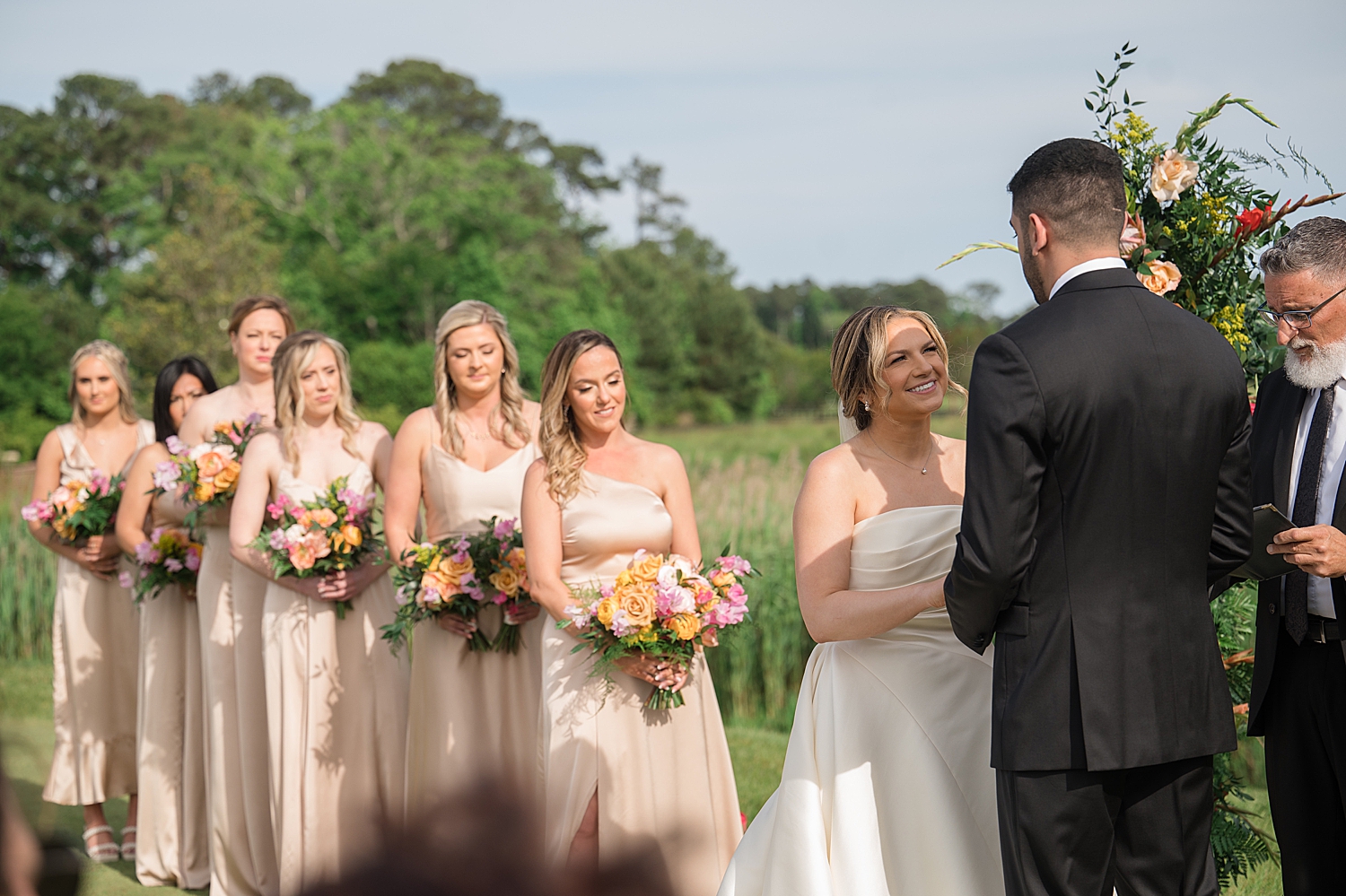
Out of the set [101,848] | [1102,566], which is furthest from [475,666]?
[1102,566]

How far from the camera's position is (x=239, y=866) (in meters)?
6.07

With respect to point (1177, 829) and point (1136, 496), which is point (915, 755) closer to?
point (1177, 829)

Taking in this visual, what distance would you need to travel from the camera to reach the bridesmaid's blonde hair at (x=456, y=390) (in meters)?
5.76

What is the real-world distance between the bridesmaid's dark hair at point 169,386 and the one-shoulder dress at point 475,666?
2.30 meters

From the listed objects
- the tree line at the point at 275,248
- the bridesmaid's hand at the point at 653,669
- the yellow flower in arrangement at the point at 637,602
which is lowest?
the bridesmaid's hand at the point at 653,669

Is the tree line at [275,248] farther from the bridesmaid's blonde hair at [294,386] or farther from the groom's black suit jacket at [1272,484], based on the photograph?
the groom's black suit jacket at [1272,484]

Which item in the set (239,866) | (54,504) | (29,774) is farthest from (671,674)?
(54,504)

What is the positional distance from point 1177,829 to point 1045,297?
57.9 inches

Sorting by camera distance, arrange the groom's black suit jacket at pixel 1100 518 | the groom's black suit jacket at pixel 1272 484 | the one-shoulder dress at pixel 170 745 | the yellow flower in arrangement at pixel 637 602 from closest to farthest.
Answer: the groom's black suit jacket at pixel 1100 518 → the groom's black suit jacket at pixel 1272 484 → the yellow flower in arrangement at pixel 637 602 → the one-shoulder dress at pixel 170 745

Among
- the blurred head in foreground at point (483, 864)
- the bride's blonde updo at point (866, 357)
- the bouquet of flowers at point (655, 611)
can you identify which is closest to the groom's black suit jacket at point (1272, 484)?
the bride's blonde updo at point (866, 357)

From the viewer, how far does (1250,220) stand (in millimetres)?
4125

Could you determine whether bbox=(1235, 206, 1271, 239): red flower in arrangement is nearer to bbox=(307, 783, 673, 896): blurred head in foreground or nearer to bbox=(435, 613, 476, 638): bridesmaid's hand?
bbox=(435, 613, 476, 638): bridesmaid's hand

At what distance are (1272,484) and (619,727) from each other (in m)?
2.65

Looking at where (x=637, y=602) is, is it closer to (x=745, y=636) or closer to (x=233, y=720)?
(x=233, y=720)
